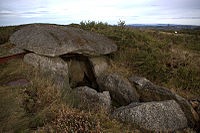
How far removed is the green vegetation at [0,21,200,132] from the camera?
2.80 meters

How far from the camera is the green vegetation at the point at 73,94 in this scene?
2.80 metres

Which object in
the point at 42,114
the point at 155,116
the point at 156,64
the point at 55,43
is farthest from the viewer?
the point at 156,64

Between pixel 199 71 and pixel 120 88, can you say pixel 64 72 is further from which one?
pixel 199 71

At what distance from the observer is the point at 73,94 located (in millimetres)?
4418

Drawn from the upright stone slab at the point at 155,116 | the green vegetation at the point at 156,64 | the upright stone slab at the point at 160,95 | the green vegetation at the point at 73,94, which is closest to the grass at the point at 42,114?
the green vegetation at the point at 73,94

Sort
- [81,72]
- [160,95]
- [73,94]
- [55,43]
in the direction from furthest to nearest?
[81,72]
[55,43]
[160,95]
[73,94]

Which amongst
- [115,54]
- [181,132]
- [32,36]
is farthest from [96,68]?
[181,132]

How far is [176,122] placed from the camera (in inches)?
148

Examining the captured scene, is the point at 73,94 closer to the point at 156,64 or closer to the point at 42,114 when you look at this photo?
the point at 42,114

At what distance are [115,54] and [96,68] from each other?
4.58 feet

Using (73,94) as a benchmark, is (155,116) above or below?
below

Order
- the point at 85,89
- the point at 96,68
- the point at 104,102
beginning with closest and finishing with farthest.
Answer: the point at 104,102 → the point at 85,89 → the point at 96,68

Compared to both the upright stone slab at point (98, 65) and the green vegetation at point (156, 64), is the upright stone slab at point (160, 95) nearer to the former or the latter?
the green vegetation at point (156, 64)

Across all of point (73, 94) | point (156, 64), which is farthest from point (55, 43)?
point (156, 64)
